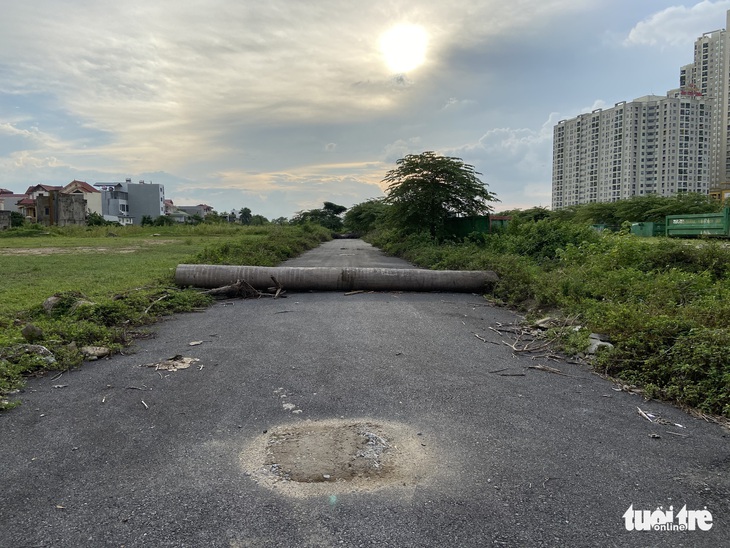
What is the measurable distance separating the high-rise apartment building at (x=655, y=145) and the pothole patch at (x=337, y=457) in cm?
6251

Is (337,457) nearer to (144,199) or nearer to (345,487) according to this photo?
(345,487)

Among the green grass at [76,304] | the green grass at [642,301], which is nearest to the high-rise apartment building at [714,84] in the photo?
the green grass at [642,301]

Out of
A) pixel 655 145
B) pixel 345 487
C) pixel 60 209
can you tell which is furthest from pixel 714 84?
pixel 60 209

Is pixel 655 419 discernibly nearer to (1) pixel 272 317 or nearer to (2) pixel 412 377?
(2) pixel 412 377

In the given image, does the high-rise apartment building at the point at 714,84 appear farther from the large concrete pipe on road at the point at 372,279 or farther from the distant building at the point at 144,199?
the distant building at the point at 144,199

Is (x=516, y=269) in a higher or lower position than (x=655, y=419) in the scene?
higher

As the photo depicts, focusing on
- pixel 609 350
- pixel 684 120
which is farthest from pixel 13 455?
pixel 684 120

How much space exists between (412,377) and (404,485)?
194 centimetres

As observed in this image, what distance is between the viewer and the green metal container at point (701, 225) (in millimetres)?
16312

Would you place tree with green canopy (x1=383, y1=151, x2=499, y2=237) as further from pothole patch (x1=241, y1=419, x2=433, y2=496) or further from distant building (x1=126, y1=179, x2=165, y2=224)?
distant building (x1=126, y1=179, x2=165, y2=224)

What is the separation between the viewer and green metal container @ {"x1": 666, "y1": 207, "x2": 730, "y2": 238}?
1631 centimetres

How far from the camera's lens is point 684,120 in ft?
187

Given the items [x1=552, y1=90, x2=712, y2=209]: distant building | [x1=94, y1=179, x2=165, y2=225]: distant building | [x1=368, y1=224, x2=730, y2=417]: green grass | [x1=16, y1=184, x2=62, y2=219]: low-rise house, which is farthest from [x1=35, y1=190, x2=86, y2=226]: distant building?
[x1=552, y1=90, x2=712, y2=209]: distant building

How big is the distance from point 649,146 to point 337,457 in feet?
219
